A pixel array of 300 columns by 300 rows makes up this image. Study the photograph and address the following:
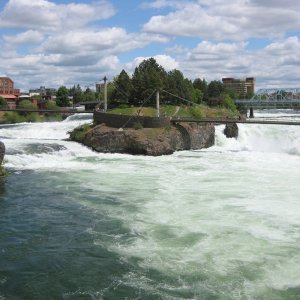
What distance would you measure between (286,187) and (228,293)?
15.1 m

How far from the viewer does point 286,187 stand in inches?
1050

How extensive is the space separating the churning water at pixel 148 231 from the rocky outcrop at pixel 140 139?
5884mm

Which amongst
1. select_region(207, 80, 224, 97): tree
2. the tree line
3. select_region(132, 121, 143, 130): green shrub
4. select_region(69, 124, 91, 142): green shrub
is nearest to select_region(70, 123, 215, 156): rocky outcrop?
select_region(69, 124, 91, 142): green shrub

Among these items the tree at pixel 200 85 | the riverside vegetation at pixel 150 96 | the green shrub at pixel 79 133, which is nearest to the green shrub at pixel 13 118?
the riverside vegetation at pixel 150 96

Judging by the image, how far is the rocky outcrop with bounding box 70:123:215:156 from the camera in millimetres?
40812

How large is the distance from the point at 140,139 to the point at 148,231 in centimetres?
2319

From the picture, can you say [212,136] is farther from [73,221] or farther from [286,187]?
[73,221]

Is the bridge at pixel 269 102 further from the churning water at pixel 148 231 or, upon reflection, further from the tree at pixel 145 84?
the churning water at pixel 148 231

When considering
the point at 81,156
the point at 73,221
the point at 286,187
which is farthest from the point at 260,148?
the point at 73,221

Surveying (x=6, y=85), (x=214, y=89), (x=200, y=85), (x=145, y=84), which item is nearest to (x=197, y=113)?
(x=145, y=84)

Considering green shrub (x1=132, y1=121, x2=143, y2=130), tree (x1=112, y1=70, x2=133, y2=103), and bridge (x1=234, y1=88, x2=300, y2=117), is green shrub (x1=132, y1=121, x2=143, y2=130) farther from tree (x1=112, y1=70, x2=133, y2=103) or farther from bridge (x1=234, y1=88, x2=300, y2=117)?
bridge (x1=234, y1=88, x2=300, y2=117)

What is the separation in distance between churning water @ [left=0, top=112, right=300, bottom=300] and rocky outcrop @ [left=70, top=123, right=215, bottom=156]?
588 cm

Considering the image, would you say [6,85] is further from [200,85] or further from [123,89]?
[123,89]

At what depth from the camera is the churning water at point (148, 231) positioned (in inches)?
520
